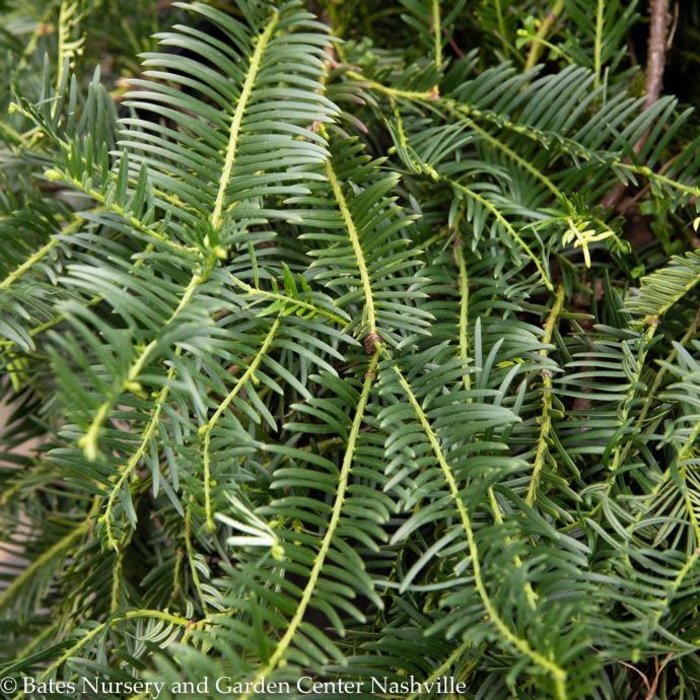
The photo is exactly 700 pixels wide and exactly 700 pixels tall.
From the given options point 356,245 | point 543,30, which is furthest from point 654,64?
point 356,245

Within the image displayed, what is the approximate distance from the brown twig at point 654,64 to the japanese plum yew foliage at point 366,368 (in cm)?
1

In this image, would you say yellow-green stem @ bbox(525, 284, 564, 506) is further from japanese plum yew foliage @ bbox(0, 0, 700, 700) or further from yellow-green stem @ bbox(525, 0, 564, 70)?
yellow-green stem @ bbox(525, 0, 564, 70)

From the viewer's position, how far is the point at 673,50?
49 centimetres

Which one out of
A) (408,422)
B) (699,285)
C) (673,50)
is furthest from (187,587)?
(673,50)

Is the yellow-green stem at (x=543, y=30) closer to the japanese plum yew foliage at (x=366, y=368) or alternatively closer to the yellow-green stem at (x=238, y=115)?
the japanese plum yew foliage at (x=366, y=368)

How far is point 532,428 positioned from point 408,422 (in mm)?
68

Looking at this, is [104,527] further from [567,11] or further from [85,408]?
[567,11]

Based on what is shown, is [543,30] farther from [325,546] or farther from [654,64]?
[325,546]

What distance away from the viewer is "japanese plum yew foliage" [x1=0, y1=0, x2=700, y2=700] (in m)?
0.26

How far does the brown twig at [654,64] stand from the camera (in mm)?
417

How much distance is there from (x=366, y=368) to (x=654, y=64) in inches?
10.7

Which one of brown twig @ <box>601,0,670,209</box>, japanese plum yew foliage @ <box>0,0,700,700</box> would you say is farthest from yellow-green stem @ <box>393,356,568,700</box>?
brown twig @ <box>601,0,670,209</box>

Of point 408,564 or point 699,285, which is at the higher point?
point 699,285

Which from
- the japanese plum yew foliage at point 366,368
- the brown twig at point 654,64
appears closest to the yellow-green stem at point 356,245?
the japanese plum yew foliage at point 366,368
